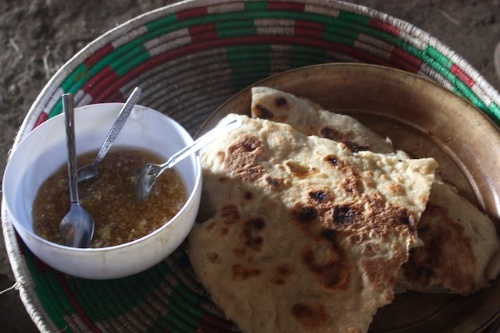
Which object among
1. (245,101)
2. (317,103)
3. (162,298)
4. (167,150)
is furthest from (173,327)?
(317,103)

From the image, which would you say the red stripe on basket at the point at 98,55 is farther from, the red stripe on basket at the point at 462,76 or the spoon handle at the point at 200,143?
the red stripe on basket at the point at 462,76

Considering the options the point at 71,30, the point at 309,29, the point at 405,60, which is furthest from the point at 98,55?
the point at 71,30

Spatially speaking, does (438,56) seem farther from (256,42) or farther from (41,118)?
(41,118)

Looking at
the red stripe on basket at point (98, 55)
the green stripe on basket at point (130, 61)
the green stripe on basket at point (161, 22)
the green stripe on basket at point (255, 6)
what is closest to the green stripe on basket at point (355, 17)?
the green stripe on basket at point (255, 6)

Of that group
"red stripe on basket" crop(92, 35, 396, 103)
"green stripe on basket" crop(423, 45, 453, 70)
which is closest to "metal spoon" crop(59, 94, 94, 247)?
"red stripe on basket" crop(92, 35, 396, 103)

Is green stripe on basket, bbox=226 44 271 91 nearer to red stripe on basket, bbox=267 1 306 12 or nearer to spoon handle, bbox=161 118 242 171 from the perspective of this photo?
red stripe on basket, bbox=267 1 306 12

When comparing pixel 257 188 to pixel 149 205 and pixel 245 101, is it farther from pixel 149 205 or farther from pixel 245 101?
pixel 245 101
